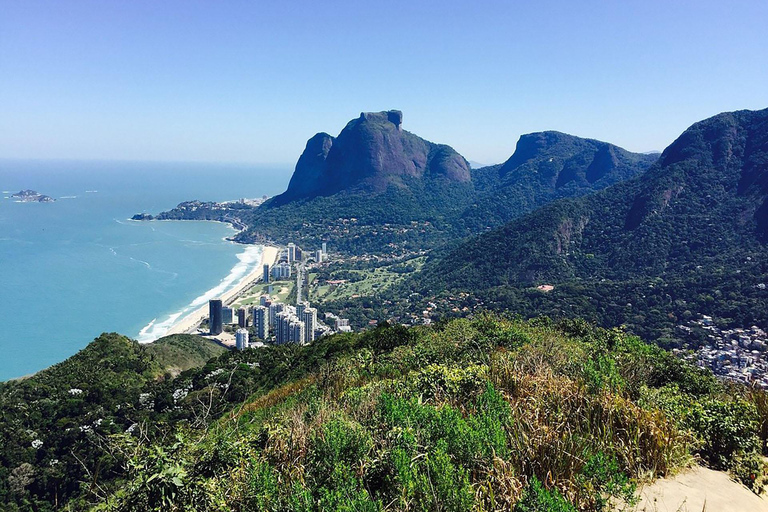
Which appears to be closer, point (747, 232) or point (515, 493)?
point (515, 493)

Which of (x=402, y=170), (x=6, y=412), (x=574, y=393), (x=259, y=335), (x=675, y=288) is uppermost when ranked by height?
(x=402, y=170)

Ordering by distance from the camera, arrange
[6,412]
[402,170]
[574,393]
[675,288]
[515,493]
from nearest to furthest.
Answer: [515,493], [574,393], [6,412], [675,288], [402,170]

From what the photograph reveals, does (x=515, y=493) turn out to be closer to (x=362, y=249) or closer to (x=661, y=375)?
(x=661, y=375)

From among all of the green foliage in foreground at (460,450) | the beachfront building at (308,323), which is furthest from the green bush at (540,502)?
the beachfront building at (308,323)

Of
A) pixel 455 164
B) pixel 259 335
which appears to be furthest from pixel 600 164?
pixel 259 335

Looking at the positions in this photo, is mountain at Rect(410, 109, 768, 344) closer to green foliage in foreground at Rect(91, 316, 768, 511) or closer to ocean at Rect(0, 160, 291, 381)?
ocean at Rect(0, 160, 291, 381)

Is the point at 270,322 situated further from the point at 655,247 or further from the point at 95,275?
the point at 655,247

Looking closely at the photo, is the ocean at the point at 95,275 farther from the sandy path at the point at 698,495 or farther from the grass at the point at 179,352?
the sandy path at the point at 698,495
